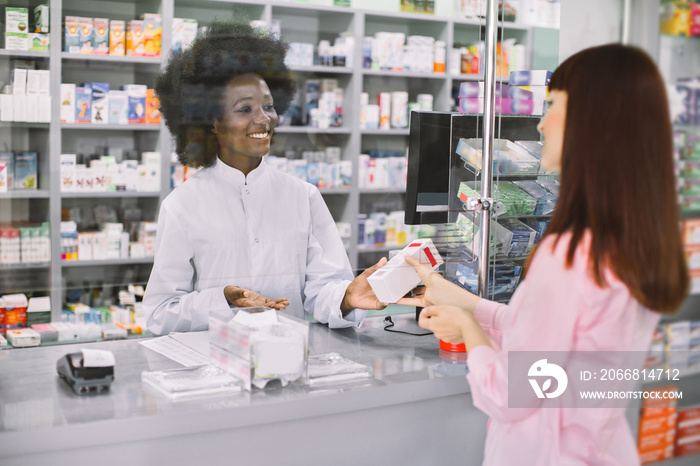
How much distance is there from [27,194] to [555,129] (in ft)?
7.97

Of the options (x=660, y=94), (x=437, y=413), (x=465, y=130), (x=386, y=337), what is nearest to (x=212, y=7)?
(x=465, y=130)

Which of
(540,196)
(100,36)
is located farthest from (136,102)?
(540,196)

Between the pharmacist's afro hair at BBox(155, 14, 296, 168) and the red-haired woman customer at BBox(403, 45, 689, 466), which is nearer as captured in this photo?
the red-haired woman customer at BBox(403, 45, 689, 466)

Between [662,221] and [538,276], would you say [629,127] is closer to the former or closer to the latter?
[662,221]

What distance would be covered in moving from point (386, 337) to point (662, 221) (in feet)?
4.35

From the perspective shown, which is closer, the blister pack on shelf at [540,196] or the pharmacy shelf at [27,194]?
the blister pack on shelf at [540,196]

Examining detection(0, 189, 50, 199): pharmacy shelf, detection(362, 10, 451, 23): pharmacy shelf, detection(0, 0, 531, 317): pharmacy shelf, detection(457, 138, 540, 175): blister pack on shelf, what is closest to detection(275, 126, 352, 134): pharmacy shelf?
detection(0, 0, 531, 317): pharmacy shelf

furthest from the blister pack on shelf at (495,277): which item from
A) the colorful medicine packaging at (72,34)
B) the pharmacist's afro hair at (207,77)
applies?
the colorful medicine packaging at (72,34)

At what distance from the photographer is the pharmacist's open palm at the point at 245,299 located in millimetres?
2349

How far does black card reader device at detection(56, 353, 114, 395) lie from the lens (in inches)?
68.1

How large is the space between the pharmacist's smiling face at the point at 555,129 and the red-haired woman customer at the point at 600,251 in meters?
0.02

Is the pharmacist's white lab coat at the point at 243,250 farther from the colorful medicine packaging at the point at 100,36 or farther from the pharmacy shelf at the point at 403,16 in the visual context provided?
the pharmacy shelf at the point at 403,16

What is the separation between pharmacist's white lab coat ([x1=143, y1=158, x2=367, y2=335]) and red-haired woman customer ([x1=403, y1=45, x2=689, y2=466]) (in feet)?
3.91

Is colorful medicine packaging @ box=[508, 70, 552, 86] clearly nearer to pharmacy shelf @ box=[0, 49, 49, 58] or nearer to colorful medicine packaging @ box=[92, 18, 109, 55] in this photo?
colorful medicine packaging @ box=[92, 18, 109, 55]
